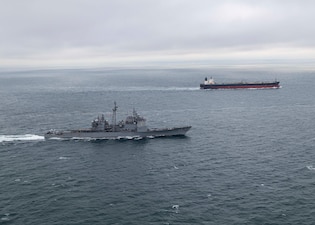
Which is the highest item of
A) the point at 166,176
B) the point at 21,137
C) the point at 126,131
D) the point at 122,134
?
the point at 126,131

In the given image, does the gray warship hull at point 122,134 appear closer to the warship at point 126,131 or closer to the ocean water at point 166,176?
the warship at point 126,131

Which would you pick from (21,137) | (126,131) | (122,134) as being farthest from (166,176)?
(21,137)

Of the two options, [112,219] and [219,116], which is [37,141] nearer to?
[112,219]

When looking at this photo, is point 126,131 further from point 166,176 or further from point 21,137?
point 166,176

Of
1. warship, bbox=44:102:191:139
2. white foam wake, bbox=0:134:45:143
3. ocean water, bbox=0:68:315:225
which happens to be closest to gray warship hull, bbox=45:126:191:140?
warship, bbox=44:102:191:139

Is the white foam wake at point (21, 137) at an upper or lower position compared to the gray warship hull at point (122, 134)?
lower

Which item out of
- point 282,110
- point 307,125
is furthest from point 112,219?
point 282,110

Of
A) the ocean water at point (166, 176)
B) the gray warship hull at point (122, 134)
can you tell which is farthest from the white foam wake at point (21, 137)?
the gray warship hull at point (122, 134)

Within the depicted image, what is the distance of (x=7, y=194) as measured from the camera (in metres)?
77.9

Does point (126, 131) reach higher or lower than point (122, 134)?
higher

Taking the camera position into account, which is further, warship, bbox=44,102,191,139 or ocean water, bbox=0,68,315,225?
warship, bbox=44,102,191,139

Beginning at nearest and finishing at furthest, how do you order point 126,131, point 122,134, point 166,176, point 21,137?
point 166,176
point 21,137
point 122,134
point 126,131

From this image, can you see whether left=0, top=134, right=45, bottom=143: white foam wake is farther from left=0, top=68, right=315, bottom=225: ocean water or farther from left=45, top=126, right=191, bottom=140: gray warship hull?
left=45, top=126, right=191, bottom=140: gray warship hull

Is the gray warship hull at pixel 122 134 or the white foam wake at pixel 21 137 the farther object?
the gray warship hull at pixel 122 134
